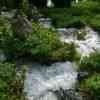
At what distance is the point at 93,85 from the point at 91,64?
145 centimetres

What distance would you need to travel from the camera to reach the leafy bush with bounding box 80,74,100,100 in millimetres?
9656

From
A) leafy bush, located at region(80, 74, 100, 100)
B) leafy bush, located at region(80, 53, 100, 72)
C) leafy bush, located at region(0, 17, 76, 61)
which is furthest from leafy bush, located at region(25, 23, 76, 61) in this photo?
leafy bush, located at region(80, 74, 100, 100)

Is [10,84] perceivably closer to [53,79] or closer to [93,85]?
[53,79]

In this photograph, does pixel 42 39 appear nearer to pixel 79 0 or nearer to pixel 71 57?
pixel 71 57

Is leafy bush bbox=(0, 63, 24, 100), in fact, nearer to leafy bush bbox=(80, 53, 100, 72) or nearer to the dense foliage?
leafy bush bbox=(80, 53, 100, 72)

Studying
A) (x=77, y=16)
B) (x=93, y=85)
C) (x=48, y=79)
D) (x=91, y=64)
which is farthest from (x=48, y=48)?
(x=77, y=16)

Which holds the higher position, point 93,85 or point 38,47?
point 38,47

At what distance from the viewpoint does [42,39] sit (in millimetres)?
12102

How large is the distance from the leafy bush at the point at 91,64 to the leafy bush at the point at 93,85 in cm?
69

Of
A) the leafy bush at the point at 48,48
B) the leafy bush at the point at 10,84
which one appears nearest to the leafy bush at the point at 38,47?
the leafy bush at the point at 48,48

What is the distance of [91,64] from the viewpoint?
11.1 metres

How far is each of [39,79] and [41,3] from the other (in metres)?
9.28

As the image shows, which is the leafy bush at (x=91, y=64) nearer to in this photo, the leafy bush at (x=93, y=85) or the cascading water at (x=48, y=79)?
the cascading water at (x=48, y=79)

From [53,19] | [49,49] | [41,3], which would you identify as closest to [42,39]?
Result: [49,49]
